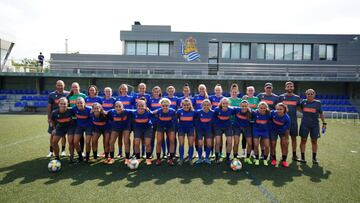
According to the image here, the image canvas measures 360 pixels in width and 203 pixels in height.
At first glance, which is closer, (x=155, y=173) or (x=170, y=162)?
(x=155, y=173)

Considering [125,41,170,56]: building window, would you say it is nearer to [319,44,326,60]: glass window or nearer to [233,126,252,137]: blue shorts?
[319,44,326,60]: glass window

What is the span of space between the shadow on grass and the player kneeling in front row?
36 centimetres

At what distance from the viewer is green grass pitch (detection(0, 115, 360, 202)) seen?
3986 mm

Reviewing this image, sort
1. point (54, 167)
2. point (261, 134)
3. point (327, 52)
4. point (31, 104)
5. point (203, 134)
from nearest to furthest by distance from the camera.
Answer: point (54, 167), point (261, 134), point (203, 134), point (31, 104), point (327, 52)

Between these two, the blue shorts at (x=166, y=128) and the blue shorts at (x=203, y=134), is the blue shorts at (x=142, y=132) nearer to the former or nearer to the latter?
the blue shorts at (x=166, y=128)

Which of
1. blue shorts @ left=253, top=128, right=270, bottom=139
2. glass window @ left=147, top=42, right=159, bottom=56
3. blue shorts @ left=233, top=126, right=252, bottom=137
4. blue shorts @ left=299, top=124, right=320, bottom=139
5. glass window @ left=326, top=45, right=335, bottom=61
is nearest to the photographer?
blue shorts @ left=253, top=128, right=270, bottom=139

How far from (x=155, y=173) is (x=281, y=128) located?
3408 millimetres

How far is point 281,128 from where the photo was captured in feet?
19.4

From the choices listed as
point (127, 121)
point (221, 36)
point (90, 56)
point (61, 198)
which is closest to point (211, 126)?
point (127, 121)

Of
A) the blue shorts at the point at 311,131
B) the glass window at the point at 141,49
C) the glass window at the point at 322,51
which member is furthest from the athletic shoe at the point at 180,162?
the glass window at the point at 322,51


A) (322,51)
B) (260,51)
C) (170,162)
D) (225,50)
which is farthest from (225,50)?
(170,162)

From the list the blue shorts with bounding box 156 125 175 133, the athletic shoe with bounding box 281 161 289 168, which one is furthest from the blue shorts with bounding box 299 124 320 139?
the blue shorts with bounding box 156 125 175 133

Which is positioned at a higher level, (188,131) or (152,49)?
(152,49)

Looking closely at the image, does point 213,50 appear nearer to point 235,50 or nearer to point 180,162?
point 235,50
